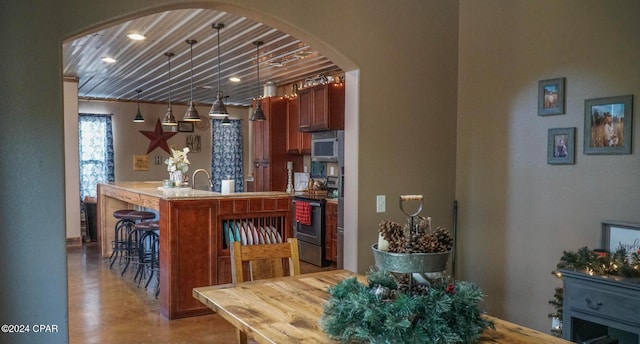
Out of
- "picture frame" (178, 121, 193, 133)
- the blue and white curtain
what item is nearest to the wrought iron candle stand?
the blue and white curtain

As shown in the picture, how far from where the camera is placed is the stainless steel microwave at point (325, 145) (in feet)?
21.5

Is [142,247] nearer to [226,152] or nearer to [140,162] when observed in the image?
[140,162]

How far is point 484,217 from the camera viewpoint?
3.44 meters

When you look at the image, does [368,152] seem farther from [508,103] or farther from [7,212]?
[7,212]

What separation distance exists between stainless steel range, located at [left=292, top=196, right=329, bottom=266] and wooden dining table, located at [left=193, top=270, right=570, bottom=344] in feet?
13.0

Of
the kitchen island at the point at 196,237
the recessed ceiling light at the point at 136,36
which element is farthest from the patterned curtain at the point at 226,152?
the kitchen island at the point at 196,237

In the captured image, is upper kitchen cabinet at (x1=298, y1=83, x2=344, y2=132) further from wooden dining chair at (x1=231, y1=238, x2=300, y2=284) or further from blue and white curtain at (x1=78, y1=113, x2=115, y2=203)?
blue and white curtain at (x1=78, y1=113, x2=115, y2=203)

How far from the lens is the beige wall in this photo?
2.70 meters

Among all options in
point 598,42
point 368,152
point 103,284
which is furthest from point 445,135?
point 103,284

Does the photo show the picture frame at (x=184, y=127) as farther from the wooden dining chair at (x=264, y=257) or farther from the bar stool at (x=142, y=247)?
the wooden dining chair at (x=264, y=257)

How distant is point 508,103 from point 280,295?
2.14 meters

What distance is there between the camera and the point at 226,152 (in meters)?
11.0

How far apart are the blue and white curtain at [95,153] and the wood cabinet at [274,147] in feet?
11.9

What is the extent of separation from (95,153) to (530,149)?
890 centimetres
